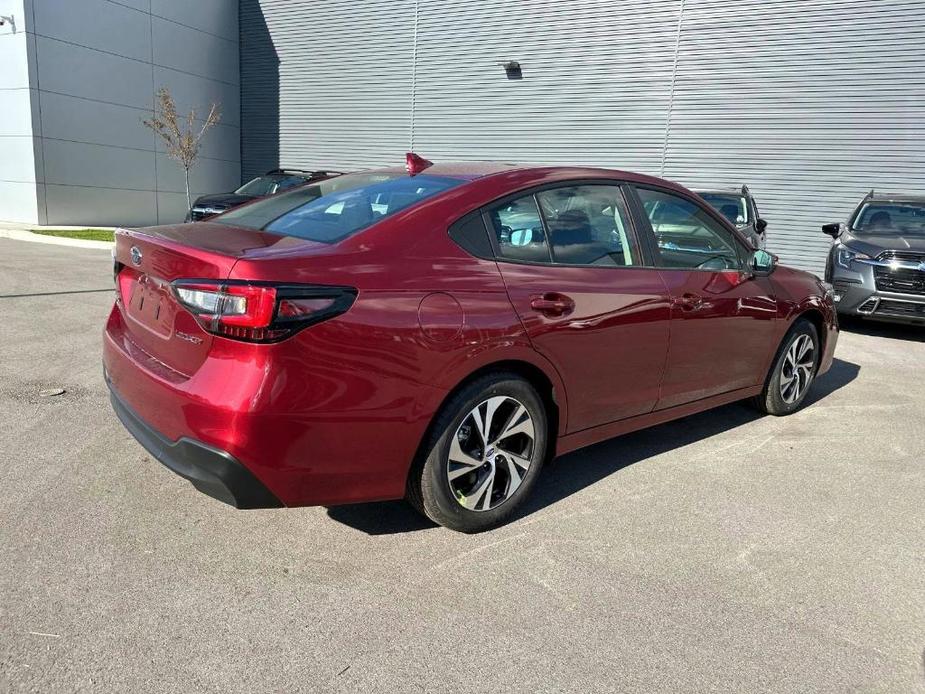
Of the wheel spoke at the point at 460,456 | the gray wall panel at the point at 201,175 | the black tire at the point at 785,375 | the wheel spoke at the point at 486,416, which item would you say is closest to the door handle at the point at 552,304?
the wheel spoke at the point at 486,416

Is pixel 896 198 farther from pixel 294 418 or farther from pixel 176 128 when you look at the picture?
pixel 176 128

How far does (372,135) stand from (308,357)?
63.8 ft

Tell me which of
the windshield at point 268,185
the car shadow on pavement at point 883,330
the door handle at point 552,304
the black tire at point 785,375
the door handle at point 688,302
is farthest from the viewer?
the windshield at point 268,185

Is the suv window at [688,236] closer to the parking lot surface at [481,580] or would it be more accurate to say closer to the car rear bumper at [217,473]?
the parking lot surface at [481,580]

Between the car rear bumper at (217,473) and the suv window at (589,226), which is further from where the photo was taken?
the suv window at (589,226)

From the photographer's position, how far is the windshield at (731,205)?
10.2 meters

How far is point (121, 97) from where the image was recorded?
1905 cm

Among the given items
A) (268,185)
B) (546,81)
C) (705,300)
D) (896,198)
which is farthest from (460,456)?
(546,81)

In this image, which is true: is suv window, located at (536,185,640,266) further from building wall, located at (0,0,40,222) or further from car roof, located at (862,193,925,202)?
building wall, located at (0,0,40,222)

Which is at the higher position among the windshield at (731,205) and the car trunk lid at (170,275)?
the windshield at (731,205)

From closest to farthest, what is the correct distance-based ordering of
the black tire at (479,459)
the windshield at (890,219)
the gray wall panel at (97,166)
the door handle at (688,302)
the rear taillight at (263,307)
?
the rear taillight at (263,307), the black tire at (479,459), the door handle at (688,302), the windshield at (890,219), the gray wall panel at (97,166)

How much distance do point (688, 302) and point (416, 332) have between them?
186 centimetres

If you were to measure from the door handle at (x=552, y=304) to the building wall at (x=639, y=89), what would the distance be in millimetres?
13999

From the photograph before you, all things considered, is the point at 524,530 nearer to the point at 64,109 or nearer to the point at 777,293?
the point at 777,293
